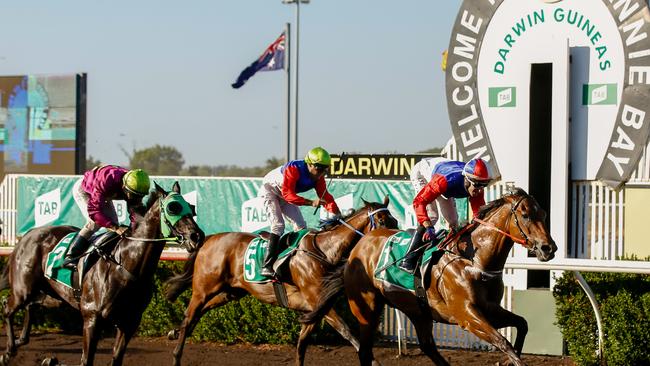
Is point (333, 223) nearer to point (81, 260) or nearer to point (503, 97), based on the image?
point (503, 97)

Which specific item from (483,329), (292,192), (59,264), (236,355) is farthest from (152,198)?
(236,355)

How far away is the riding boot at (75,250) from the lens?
23.4ft

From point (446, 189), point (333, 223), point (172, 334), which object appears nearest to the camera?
point (446, 189)

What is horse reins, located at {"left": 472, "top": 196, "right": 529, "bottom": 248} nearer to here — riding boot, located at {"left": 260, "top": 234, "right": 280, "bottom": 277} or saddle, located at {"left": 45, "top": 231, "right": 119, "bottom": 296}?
riding boot, located at {"left": 260, "top": 234, "right": 280, "bottom": 277}

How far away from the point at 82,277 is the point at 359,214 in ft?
7.05

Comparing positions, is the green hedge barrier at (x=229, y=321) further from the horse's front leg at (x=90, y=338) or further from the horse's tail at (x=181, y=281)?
the horse's front leg at (x=90, y=338)

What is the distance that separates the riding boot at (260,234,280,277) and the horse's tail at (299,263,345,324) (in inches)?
27.2

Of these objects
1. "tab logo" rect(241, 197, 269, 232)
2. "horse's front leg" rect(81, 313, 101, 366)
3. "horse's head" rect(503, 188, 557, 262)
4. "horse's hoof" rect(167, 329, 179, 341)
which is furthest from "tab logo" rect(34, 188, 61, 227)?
"horse's head" rect(503, 188, 557, 262)

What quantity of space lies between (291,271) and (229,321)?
1.86 m

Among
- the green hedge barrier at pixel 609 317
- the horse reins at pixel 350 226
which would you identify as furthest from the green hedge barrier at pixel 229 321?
the green hedge barrier at pixel 609 317

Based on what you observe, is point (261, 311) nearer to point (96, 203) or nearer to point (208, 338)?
point (208, 338)

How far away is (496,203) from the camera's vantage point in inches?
257

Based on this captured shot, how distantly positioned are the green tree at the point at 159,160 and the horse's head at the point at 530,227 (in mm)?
62229

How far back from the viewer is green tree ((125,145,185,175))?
70062mm
